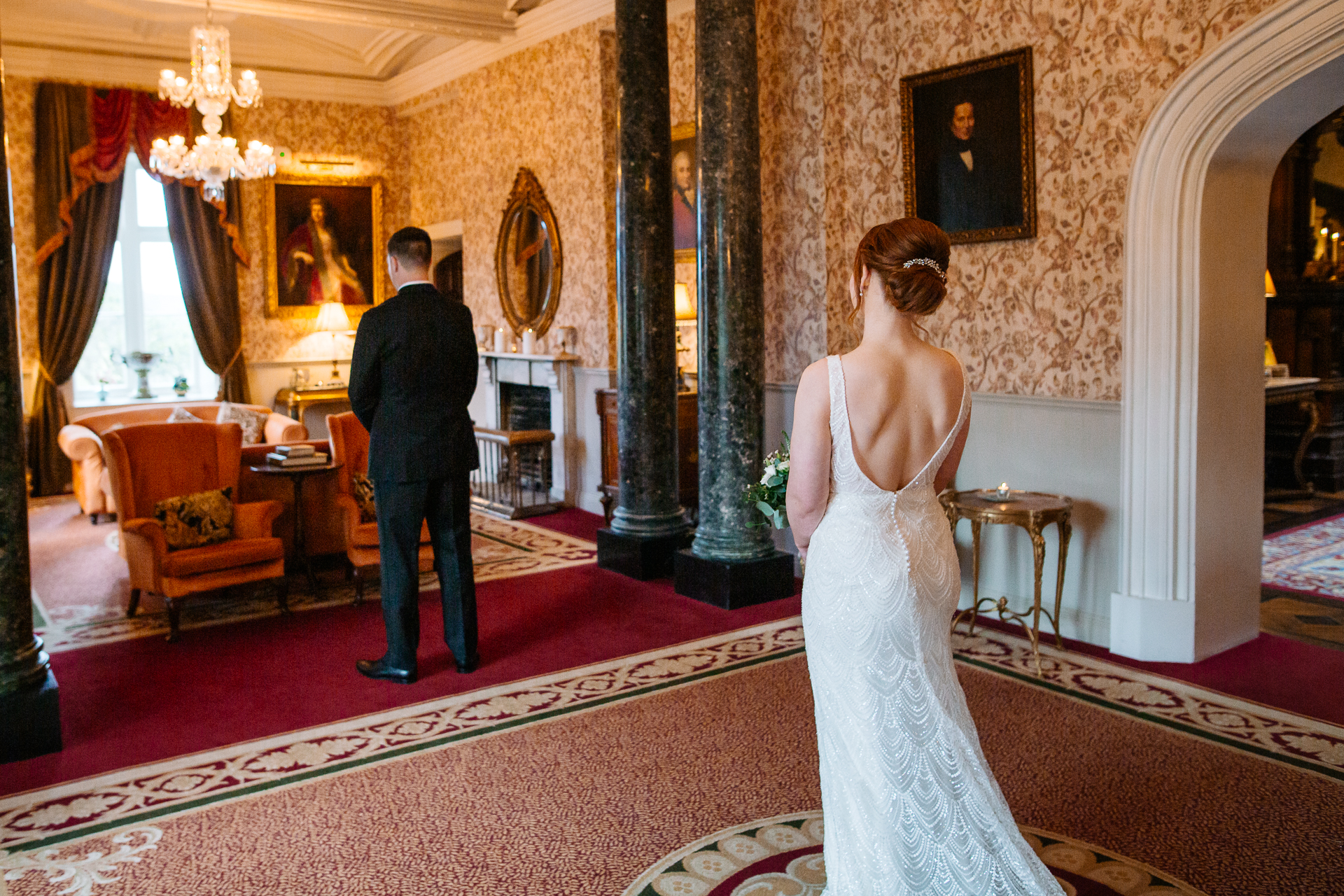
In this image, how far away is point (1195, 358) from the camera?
4672 mm

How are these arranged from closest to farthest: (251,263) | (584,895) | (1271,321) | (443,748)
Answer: (584,895)
(443,748)
(1271,321)
(251,263)

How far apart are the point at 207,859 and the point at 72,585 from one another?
423cm

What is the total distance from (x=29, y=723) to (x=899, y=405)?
3.43 metres

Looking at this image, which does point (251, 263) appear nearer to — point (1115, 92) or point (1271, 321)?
point (1115, 92)

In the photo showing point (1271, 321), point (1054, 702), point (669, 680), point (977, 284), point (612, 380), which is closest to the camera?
point (1054, 702)

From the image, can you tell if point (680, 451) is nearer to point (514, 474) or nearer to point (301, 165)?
point (514, 474)

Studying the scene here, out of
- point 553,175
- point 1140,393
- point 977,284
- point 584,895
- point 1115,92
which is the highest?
point 553,175

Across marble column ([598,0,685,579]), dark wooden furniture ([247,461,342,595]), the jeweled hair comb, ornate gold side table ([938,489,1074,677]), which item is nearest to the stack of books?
dark wooden furniture ([247,461,342,595])

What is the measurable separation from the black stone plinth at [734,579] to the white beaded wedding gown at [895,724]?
128 inches

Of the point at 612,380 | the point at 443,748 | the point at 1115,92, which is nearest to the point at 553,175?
the point at 612,380

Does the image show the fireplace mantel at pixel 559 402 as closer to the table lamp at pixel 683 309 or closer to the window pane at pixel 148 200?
the table lamp at pixel 683 309

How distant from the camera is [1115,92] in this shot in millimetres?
4820

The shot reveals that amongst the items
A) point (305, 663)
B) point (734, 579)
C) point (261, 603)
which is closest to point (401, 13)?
point (261, 603)

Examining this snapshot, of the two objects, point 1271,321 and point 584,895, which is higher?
point 1271,321
